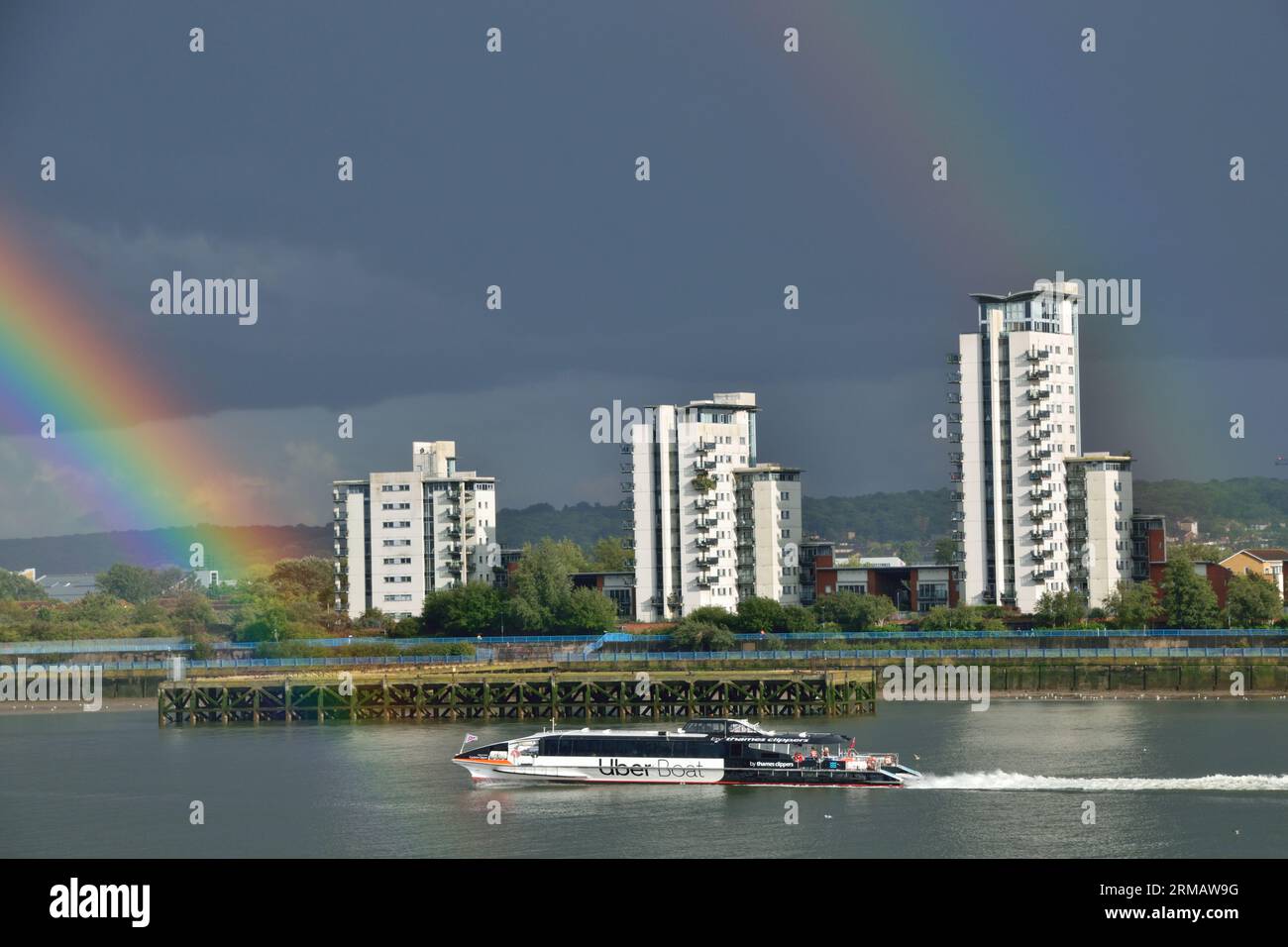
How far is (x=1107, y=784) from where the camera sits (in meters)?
73.1

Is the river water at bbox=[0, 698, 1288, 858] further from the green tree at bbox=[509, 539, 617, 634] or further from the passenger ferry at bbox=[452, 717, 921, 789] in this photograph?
the green tree at bbox=[509, 539, 617, 634]

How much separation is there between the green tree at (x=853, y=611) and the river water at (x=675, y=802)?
43397 millimetres

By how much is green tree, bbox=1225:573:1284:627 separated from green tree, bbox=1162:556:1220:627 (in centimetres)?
138

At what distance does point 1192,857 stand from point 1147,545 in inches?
3628

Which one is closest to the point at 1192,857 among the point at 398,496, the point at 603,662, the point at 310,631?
the point at 603,662

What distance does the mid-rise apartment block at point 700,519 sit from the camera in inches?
6275

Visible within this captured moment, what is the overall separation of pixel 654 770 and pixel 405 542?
10139 centimetres

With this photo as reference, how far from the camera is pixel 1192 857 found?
5888cm

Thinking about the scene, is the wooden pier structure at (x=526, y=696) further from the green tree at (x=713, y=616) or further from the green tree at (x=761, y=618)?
the green tree at (x=713, y=616)

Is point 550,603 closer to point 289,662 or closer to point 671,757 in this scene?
point 289,662

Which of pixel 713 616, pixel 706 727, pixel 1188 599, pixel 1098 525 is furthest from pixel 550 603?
pixel 706 727

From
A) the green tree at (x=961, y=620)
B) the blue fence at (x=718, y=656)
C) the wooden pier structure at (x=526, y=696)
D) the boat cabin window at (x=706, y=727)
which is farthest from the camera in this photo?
the green tree at (x=961, y=620)

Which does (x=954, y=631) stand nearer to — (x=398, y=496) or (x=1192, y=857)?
(x=398, y=496)

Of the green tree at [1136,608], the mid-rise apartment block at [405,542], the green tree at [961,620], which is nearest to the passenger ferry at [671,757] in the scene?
the green tree at [961,620]
